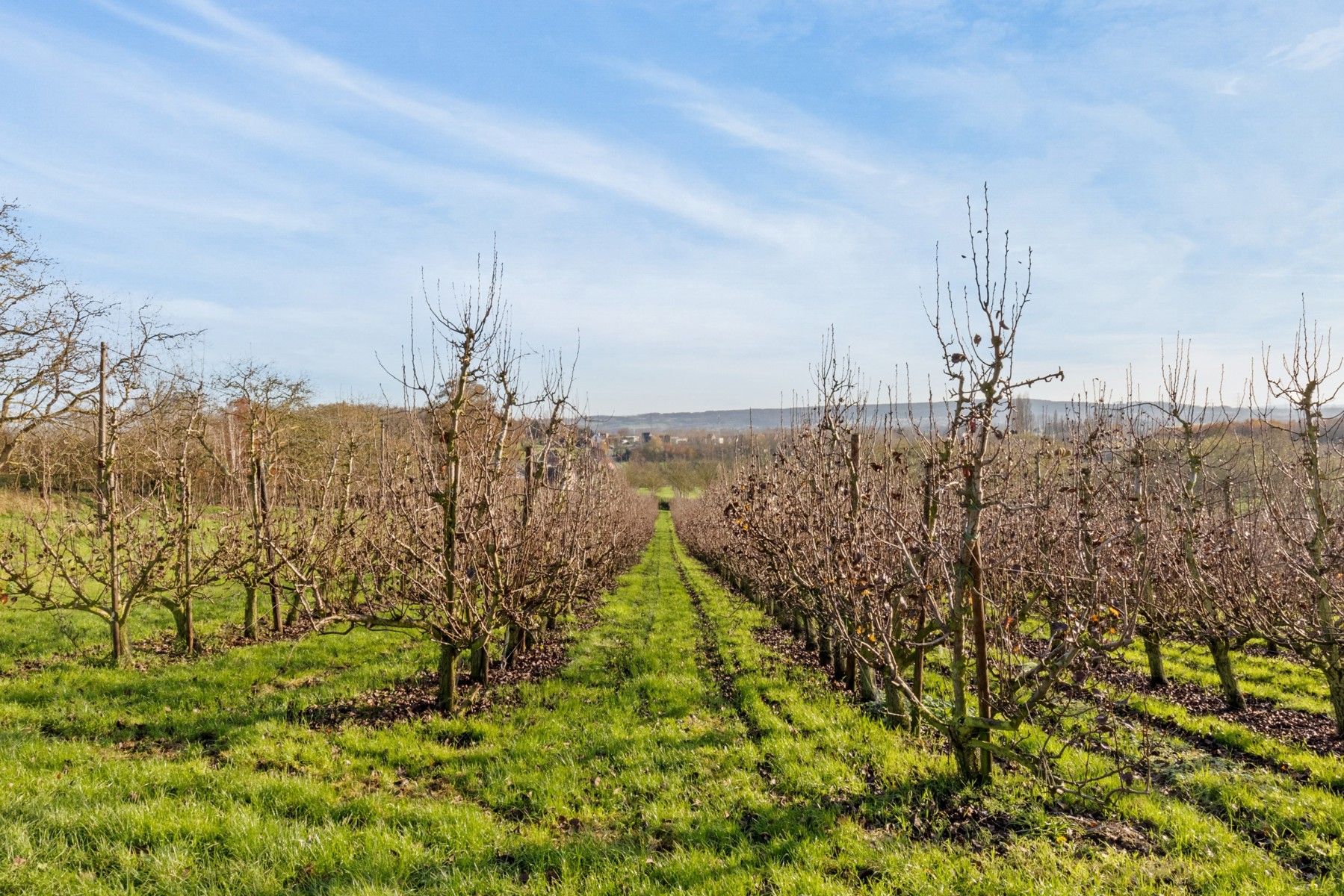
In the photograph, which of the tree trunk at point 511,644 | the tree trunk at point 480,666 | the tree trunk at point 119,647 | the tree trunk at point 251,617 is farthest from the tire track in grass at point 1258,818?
the tree trunk at point 251,617

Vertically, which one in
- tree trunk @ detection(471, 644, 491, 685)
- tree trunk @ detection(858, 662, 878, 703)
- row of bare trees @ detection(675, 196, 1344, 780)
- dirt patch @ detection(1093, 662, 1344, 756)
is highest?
row of bare trees @ detection(675, 196, 1344, 780)

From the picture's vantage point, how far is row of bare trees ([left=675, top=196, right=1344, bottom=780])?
4.89 metres

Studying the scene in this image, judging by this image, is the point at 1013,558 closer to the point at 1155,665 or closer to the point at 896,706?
the point at 896,706

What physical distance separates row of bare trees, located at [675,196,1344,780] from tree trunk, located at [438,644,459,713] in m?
3.66

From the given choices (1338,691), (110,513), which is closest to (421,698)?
(110,513)

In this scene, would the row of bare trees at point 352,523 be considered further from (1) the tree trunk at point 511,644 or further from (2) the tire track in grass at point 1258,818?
(2) the tire track in grass at point 1258,818

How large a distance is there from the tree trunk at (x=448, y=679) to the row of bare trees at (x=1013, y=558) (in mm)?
3658

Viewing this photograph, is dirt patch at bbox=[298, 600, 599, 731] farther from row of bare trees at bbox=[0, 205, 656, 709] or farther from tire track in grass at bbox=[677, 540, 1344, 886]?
tire track in grass at bbox=[677, 540, 1344, 886]

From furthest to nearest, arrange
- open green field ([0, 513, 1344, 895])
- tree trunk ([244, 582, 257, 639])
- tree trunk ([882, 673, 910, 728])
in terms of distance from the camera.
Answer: tree trunk ([244, 582, 257, 639])
tree trunk ([882, 673, 910, 728])
open green field ([0, 513, 1344, 895])

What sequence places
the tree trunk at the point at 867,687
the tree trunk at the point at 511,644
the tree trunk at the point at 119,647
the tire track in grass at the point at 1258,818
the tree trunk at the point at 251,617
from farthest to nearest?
the tree trunk at the point at 251,617, the tree trunk at the point at 511,644, the tree trunk at the point at 119,647, the tree trunk at the point at 867,687, the tire track in grass at the point at 1258,818

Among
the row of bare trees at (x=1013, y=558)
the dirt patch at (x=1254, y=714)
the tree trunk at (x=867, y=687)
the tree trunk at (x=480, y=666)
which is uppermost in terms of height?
the row of bare trees at (x=1013, y=558)

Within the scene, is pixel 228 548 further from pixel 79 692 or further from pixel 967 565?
pixel 967 565

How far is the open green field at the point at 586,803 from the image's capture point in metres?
4.04

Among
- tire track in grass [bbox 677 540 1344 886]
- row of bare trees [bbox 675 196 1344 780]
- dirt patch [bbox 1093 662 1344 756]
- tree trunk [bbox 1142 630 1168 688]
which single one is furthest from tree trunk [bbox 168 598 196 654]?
tree trunk [bbox 1142 630 1168 688]
